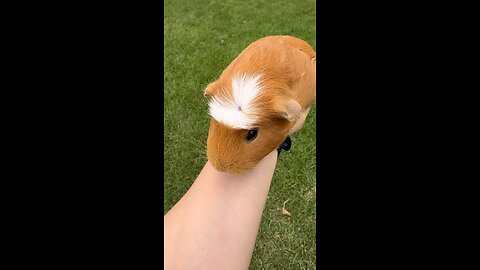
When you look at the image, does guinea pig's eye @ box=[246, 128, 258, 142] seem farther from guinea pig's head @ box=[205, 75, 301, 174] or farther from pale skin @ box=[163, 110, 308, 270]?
pale skin @ box=[163, 110, 308, 270]

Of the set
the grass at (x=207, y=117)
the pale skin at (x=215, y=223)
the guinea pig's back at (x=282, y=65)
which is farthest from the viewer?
the grass at (x=207, y=117)

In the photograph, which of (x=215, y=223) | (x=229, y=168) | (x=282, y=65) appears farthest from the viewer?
(x=282, y=65)

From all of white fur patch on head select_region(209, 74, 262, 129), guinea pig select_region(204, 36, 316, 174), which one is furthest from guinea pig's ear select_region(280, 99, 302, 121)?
white fur patch on head select_region(209, 74, 262, 129)

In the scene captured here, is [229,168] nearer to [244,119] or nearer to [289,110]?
[244,119]

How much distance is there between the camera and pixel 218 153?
159 centimetres

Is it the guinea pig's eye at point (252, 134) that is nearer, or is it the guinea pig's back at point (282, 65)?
the guinea pig's eye at point (252, 134)

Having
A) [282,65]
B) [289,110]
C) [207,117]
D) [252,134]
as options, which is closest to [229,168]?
[252,134]

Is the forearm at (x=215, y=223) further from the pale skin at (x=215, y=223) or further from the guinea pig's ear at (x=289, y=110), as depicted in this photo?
the guinea pig's ear at (x=289, y=110)

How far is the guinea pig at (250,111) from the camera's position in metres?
1.56

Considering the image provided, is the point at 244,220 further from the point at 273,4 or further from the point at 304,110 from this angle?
the point at 273,4

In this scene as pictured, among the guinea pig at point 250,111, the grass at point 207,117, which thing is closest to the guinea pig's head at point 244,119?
the guinea pig at point 250,111

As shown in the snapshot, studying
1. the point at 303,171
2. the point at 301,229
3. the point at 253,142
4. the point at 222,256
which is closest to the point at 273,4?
the point at 303,171

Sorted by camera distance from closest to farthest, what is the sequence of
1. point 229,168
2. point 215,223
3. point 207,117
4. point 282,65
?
point 215,223
point 229,168
point 282,65
point 207,117

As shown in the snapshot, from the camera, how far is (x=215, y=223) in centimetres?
148
